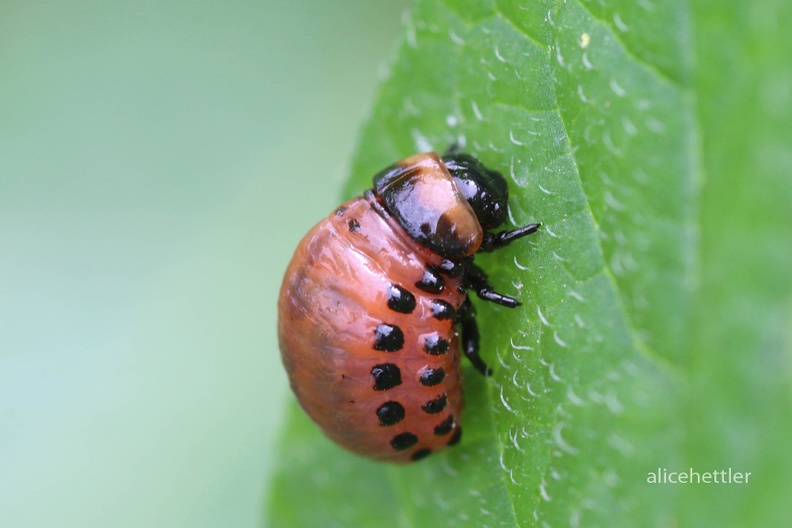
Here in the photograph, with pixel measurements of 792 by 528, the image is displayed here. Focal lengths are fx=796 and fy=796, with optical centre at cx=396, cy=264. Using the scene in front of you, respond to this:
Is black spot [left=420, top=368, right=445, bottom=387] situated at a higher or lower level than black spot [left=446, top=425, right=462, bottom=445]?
higher

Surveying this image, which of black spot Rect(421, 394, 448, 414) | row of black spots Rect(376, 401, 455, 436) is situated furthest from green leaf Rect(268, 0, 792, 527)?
row of black spots Rect(376, 401, 455, 436)

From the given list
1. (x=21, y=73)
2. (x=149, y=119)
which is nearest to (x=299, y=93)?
(x=149, y=119)

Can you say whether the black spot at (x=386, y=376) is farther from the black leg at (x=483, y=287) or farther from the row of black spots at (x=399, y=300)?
the black leg at (x=483, y=287)

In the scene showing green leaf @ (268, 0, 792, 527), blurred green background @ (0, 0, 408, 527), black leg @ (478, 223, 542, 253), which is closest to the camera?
green leaf @ (268, 0, 792, 527)

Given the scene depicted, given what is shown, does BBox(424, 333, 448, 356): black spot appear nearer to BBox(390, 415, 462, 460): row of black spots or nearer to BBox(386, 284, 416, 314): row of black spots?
BBox(386, 284, 416, 314): row of black spots

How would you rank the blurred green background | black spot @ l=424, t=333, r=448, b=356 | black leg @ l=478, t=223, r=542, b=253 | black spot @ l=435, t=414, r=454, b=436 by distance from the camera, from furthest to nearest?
the blurred green background → black spot @ l=435, t=414, r=454, b=436 → black spot @ l=424, t=333, r=448, b=356 → black leg @ l=478, t=223, r=542, b=253

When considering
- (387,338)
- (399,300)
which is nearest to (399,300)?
(399,300)

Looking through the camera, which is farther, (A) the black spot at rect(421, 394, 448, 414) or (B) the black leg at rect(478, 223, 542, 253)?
(A) the black spot at rect(421, 394, 448, 414)
